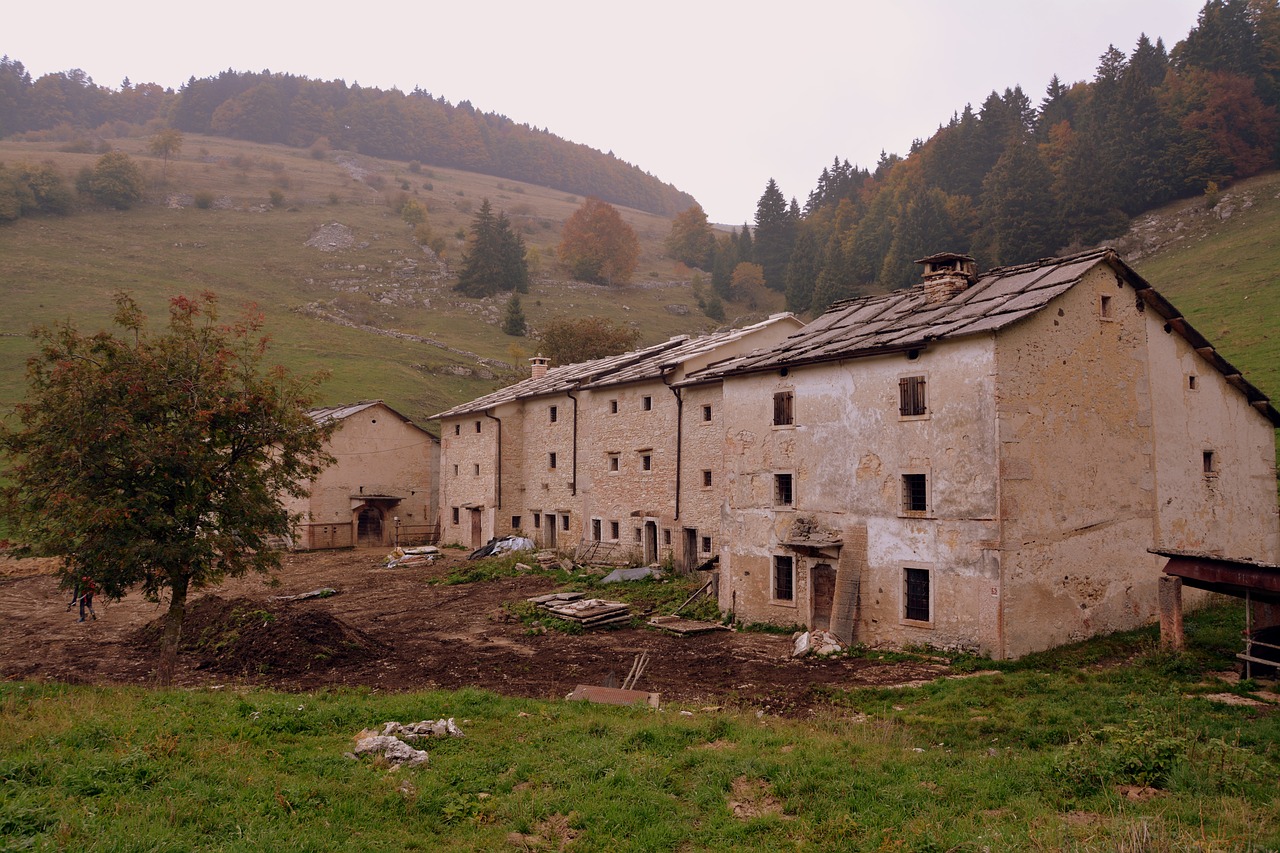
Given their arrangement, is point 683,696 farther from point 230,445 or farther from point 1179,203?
point 1179,203

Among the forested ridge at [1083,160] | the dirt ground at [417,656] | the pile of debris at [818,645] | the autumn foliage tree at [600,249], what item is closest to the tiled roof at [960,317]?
the pile of debris at [818,645]

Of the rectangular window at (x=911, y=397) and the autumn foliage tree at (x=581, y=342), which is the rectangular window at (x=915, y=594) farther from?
the autumn foliage tree at (x=581, y=342)

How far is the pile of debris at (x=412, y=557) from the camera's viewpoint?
36.2 meters

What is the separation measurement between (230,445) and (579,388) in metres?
21.5

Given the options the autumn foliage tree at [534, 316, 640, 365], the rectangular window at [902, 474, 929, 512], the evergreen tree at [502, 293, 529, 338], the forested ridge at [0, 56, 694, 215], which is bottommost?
the rectangular window at [902, 474, 929, 512]

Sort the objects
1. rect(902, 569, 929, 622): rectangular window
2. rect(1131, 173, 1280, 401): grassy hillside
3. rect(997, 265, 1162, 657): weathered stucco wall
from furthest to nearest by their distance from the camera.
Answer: rect(1131, 173, 1280, 401): grassy hillside
rect(902, 569, 929, 622): rectangular window
rect(997, 265, 1162, 657): weathered stucco wall

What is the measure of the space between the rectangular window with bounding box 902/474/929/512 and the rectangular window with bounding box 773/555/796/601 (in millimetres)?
3799

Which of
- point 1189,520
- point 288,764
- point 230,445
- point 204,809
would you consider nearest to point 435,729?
point 288,764

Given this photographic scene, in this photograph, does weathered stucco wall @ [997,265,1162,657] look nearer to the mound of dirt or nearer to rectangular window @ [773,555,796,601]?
rectangular window @ [773,555,796,601]

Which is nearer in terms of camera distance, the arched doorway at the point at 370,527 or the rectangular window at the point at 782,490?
the rectangular window at the point at 782,490

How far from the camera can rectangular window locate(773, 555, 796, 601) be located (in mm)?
21047

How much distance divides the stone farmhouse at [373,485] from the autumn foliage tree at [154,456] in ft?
93.8

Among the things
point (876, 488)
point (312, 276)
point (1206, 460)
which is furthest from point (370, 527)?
point (312, 276)

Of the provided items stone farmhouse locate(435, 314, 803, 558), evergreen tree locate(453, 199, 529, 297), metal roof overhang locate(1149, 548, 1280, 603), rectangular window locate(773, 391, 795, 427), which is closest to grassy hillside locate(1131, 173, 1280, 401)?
metal roof overhang locate(1149, 548, 1280, 603)
